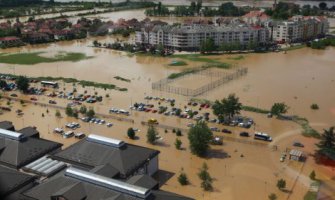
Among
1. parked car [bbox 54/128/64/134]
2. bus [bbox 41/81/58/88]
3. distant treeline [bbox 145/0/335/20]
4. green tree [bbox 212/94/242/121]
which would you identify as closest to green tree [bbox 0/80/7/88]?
bus [bbox 41/81/58/88]

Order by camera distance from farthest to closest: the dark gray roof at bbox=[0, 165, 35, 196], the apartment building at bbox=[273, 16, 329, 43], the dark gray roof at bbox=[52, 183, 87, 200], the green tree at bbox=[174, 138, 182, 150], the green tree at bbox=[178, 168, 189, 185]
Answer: the apartment building at bbox=[273, 16, 329, 43] < the green tree at bbox=[174, 138, 182, 150] < the green tree at bbox=[178, 168, 189, 185] < the dark gray roof at bbox=[0, 165, 35, 196] < the dark gray roof at bbox=[52, 183, 87, 200]

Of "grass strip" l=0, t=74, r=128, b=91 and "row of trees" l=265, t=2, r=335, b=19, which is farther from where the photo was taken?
"row of trees" l=265, t=2, r=335, b=19

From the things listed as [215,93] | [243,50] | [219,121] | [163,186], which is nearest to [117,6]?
[243,50]

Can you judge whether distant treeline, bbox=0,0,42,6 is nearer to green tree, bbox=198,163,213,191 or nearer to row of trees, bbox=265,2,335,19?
row of trees, bbox=265,2,335,19

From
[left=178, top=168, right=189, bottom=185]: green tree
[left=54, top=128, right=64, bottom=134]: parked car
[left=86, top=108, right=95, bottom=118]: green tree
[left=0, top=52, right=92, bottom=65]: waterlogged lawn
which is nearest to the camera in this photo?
[left=178, top=168, right=189, bottom=185]: green tree

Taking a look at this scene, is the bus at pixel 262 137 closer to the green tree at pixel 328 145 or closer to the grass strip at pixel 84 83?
the green tree at pixel 328 145

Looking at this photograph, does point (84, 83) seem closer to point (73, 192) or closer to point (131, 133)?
point (131, 133)

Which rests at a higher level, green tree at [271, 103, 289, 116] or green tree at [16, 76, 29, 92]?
green tree at [16, 76, 29, 92]
